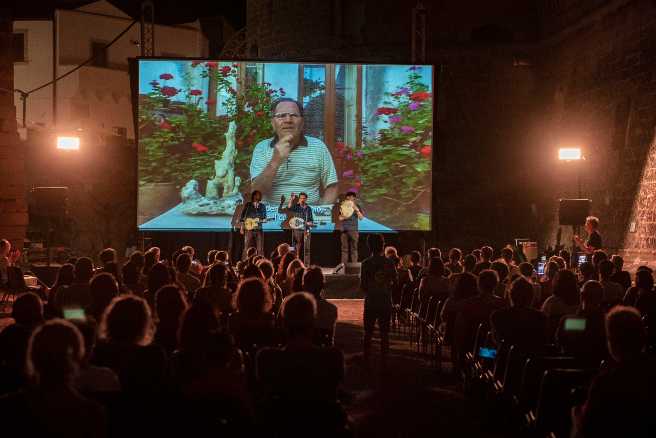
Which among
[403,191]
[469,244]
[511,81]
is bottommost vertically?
[469,244]

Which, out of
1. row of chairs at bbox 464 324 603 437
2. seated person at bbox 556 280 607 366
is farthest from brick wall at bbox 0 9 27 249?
seated person at bbox 556 280 607 366

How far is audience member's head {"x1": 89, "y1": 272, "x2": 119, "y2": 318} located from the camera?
6102mm

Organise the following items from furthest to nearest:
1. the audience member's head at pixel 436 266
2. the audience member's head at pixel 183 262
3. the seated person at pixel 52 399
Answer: the audience member's head at pixel 436 266 → the audience member's head at pixel 183 262 → the seated person at pixel 52 399

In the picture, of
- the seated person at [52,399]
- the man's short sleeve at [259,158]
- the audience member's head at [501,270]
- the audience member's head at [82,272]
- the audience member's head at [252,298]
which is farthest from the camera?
the man's short sleeve at [259,158]

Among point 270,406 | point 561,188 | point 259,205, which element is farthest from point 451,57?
point 270,406

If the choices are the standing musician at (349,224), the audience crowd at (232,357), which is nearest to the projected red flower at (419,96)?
the standing musician at (349,224)

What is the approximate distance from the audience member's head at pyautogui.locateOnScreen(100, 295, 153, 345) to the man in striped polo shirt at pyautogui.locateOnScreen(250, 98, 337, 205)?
522 inches

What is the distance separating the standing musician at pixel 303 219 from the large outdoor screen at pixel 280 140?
55 centimetres

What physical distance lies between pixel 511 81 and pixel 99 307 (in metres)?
19.3

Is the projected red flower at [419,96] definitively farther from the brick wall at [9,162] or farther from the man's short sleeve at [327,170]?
the brick wall at [9,162]

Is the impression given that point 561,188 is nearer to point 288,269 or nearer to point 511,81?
point 511,81

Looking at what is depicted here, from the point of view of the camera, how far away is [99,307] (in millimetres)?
6117

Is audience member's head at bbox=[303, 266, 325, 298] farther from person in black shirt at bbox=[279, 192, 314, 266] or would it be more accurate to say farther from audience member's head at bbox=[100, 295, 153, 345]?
person in black shirt at bbox=[279, 192, 314, 266]

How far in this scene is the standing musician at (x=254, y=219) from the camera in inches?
640
